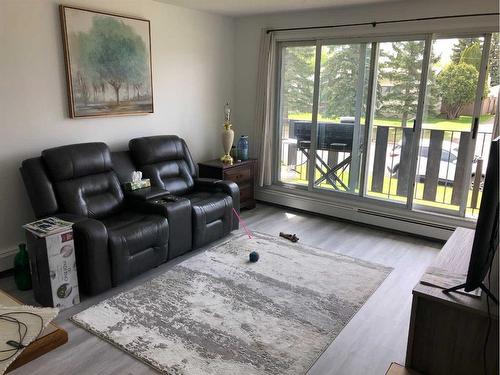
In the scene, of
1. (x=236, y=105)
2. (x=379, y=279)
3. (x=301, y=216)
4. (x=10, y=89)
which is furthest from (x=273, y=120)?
(x=10, y=89)

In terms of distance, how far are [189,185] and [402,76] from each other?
253 centimetres

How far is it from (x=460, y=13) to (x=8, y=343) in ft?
14.1

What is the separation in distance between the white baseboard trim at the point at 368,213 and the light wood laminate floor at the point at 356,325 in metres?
0.11

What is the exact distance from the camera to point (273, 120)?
510 cm

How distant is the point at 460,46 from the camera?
377cm

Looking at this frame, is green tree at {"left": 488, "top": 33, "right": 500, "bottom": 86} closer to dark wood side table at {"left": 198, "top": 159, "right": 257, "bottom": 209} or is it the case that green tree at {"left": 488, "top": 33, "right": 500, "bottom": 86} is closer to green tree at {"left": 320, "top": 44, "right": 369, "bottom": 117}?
green tree at {"left": 320, "top": 44, "right": 369, "bottom": 117}

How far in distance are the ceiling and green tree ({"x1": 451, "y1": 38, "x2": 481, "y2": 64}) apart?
2.68 feet

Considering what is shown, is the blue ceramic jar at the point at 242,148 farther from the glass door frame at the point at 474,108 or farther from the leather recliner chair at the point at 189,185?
the glass door frame at the point at 474,108

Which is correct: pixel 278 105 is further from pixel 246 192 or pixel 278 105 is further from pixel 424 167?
pixel 424 167

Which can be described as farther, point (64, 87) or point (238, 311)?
point (64, 87)

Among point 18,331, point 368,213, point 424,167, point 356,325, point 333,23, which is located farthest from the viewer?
point 368,213

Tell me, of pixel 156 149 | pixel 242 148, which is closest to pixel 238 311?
pixel 156 149

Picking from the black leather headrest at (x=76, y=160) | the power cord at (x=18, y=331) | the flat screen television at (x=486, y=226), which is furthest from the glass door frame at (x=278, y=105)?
the power cord at (x=18, y=331)

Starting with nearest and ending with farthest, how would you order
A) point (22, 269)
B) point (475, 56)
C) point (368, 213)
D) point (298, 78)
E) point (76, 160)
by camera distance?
point (22, 269)
point (76, 160)
point (475, 56)
point (368, 213)
point (298, 78)
